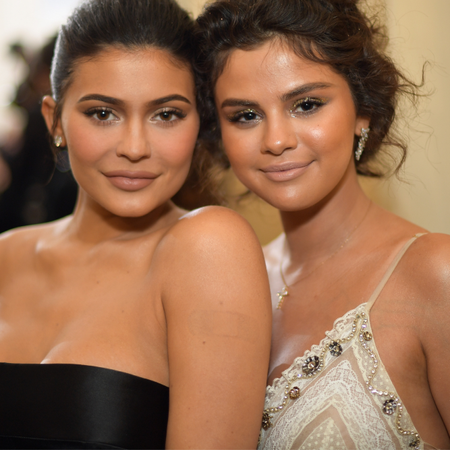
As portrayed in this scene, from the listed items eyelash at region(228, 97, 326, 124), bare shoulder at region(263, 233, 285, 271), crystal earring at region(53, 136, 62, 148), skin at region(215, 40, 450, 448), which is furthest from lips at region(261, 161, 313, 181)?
crystal earring at region(53, 136, 62, 148)

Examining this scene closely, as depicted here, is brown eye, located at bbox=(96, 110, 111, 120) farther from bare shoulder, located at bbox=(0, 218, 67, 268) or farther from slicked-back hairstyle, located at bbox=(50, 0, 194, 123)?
bare shoulder, located at bbox=(0, 218, 67, 268)

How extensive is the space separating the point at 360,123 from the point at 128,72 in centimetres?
69

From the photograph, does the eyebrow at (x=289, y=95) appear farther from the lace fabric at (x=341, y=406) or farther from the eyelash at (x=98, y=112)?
the lace fabric at (x=341, y=406)

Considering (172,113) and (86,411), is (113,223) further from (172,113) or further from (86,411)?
(86,411)

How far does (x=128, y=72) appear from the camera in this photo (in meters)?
1.33

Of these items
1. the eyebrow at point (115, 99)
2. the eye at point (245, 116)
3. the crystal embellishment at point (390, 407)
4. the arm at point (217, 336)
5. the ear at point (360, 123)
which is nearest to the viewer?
the arm at point (217, 336)

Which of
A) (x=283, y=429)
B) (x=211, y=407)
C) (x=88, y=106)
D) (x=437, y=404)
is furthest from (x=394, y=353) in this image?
(x=88, y=106)

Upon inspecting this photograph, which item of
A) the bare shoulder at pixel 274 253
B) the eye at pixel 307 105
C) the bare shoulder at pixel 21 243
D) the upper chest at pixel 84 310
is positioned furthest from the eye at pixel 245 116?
the bare shoulder at pixel 21 243

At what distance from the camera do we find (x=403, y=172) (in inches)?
79.0

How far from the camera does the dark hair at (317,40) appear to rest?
140cm

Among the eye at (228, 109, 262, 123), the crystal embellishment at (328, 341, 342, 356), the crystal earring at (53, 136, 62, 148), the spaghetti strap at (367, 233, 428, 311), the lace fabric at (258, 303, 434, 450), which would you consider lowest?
the lace fabric at (258, 303, 434, 450)

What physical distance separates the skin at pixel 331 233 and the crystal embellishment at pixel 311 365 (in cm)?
6

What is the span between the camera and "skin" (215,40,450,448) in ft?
4.07

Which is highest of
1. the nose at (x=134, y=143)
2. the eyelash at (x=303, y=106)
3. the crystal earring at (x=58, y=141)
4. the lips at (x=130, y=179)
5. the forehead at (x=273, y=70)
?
the forehead at (x=273, y=70)
